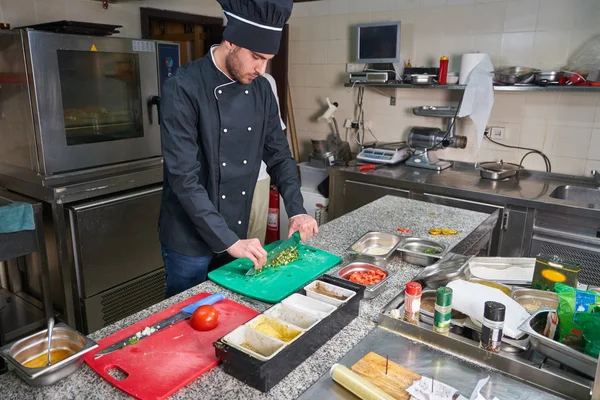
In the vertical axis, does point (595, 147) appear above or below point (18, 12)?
below

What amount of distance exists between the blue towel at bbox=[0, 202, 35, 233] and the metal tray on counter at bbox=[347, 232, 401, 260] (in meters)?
1.58

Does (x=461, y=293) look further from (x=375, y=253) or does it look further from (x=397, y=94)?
(x=397, y=94)

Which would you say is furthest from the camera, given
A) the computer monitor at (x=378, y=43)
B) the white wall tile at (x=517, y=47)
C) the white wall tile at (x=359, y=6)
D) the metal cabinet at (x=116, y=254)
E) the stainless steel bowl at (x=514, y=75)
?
the white wall tile at (x=359, y=6)

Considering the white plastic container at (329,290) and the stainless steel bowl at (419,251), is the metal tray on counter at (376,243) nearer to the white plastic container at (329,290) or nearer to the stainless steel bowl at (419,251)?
the stainless steel bowl at (419,251)

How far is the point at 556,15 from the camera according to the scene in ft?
10.1

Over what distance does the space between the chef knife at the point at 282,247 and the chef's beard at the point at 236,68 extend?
0.59 meters

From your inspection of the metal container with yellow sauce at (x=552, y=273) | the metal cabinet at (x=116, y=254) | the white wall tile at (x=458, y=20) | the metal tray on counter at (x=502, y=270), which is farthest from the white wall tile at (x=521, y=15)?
the metal cabinet at (x=116, y=254)

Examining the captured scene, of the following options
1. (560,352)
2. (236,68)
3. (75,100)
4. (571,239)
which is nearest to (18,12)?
(75,100)

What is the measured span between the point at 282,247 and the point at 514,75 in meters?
2.23

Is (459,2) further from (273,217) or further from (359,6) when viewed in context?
(273,217)

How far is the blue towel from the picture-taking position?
217 cm

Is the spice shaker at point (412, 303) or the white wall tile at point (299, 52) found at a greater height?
the white wall tile at point (299, 52)

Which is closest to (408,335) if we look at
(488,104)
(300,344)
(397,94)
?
(300,344)

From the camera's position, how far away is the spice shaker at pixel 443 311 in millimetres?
1224
